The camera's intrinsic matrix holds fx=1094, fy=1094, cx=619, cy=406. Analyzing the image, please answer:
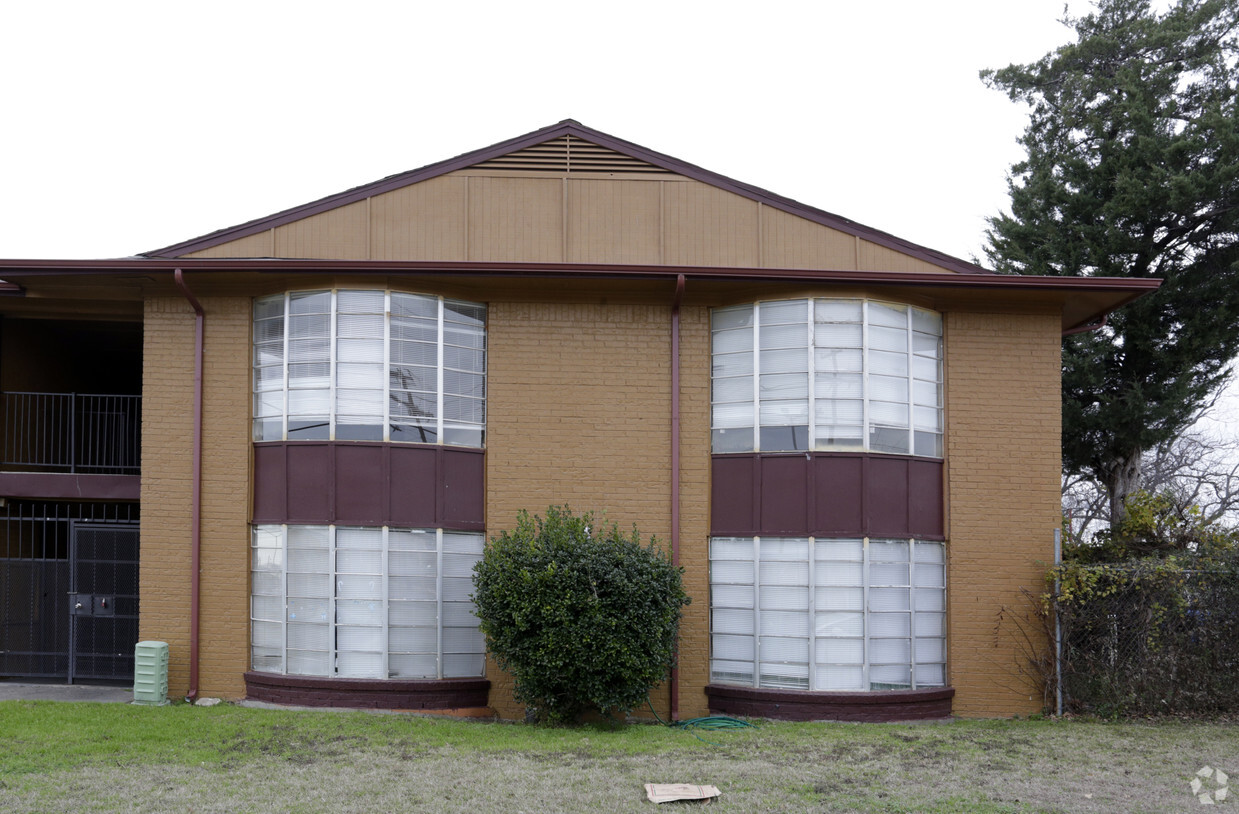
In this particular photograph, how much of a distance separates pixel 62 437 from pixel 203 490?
178 inches

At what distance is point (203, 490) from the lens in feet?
42.7

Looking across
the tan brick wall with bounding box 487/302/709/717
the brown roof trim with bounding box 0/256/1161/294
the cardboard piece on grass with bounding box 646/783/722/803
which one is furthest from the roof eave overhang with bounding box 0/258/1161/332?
the cardboard piece on grass with bounding box 646/783/722/803

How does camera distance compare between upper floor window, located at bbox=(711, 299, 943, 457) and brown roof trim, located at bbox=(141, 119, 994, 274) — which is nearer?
upper floor window, located at bbox=(711, 299, 943, 457)

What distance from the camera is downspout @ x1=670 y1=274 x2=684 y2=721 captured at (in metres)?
12.8

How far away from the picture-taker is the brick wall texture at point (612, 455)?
12.9 metres

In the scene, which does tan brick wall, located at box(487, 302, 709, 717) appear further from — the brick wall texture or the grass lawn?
the grass lawn

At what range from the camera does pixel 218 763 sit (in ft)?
32.2

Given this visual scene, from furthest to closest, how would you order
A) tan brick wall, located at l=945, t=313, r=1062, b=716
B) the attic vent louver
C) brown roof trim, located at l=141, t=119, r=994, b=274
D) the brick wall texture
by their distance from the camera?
1. the attic vent louver
2. brown roof trim, located at l=141, t=119, r=994, b=274
3. tan brick wall, located at l=945, t=313, r=1062, b=716
4. the brick wall texture

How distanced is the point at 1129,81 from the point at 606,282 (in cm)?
1265

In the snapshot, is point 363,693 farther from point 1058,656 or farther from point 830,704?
point 1058,656

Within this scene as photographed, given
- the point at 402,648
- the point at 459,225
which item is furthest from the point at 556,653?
the point at 459,225

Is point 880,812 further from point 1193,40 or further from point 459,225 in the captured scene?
point 1193,40

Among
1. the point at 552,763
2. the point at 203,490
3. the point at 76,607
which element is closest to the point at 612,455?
the point at 552,763

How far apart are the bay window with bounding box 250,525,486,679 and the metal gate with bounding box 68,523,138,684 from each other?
6.92 feet
